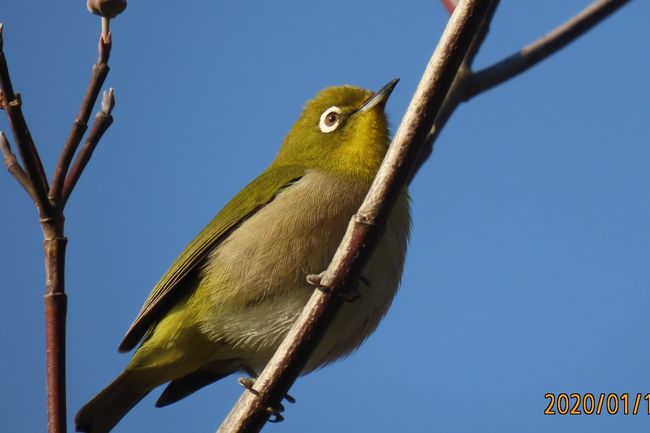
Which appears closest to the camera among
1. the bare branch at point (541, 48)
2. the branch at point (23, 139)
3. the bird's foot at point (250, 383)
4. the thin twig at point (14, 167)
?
Result: the branch at point (23, 139)

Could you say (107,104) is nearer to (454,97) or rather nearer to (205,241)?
(205,241)

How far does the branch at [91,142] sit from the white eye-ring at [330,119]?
305 centimetres

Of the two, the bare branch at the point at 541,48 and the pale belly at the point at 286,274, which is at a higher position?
the bare branch at the point at 541,48

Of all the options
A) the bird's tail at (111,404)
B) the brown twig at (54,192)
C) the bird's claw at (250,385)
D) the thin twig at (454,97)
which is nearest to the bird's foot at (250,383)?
the bird's claw at (250,385)

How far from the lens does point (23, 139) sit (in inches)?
102

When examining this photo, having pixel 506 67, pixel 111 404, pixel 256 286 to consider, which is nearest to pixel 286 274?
pixel 256 286

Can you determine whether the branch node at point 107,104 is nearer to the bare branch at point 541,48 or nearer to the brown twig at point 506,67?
the brown twig at point 506,67

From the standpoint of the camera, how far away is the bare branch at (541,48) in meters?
5.03

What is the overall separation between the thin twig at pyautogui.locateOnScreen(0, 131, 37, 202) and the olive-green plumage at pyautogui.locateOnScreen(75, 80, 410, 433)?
2.17m

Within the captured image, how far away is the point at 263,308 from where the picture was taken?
4926 mm

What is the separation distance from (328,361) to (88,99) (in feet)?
10.1

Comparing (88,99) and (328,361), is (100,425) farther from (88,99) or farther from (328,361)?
(88,99)

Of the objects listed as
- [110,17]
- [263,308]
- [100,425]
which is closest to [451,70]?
[110,17]

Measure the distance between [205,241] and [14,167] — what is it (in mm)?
2604
